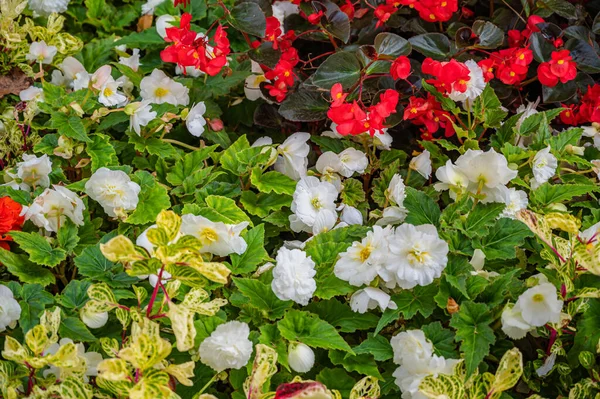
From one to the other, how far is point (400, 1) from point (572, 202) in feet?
1.71

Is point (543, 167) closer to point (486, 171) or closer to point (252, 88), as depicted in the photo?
point (486, 171)

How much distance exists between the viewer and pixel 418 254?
104 centimetres

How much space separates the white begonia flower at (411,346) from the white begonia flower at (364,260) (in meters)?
0.10

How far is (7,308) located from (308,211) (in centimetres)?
52

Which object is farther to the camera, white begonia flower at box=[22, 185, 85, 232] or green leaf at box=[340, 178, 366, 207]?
green leaf at box=[340, 178, 366, 207]

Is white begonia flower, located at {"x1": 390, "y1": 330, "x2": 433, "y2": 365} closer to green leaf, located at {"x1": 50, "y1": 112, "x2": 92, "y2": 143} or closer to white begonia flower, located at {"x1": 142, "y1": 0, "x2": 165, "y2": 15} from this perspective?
green leaf, located at {"x1": 50, "y1": 112, "x2": 92, "y2": 143}

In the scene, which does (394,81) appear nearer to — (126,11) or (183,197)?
(183,197)

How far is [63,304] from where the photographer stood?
1.07 meters

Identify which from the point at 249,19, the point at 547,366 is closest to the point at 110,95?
the point at 249,19

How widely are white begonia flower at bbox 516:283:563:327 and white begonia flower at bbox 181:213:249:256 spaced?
1.43 feet

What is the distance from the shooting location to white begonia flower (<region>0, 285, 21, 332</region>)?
40.6 inches

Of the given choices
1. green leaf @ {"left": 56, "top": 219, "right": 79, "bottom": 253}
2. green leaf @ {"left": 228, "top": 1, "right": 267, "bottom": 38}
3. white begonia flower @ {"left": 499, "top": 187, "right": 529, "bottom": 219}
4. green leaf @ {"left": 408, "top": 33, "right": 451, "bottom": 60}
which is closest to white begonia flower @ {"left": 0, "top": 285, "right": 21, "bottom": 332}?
green leaf @ {"left": 56, "top": 219, "right": 79, "bottom": 253}

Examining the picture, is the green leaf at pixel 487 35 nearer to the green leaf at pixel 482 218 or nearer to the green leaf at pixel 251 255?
the green leaf at pixel 482 218

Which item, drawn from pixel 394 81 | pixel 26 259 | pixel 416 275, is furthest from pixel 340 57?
pixel 26 259
